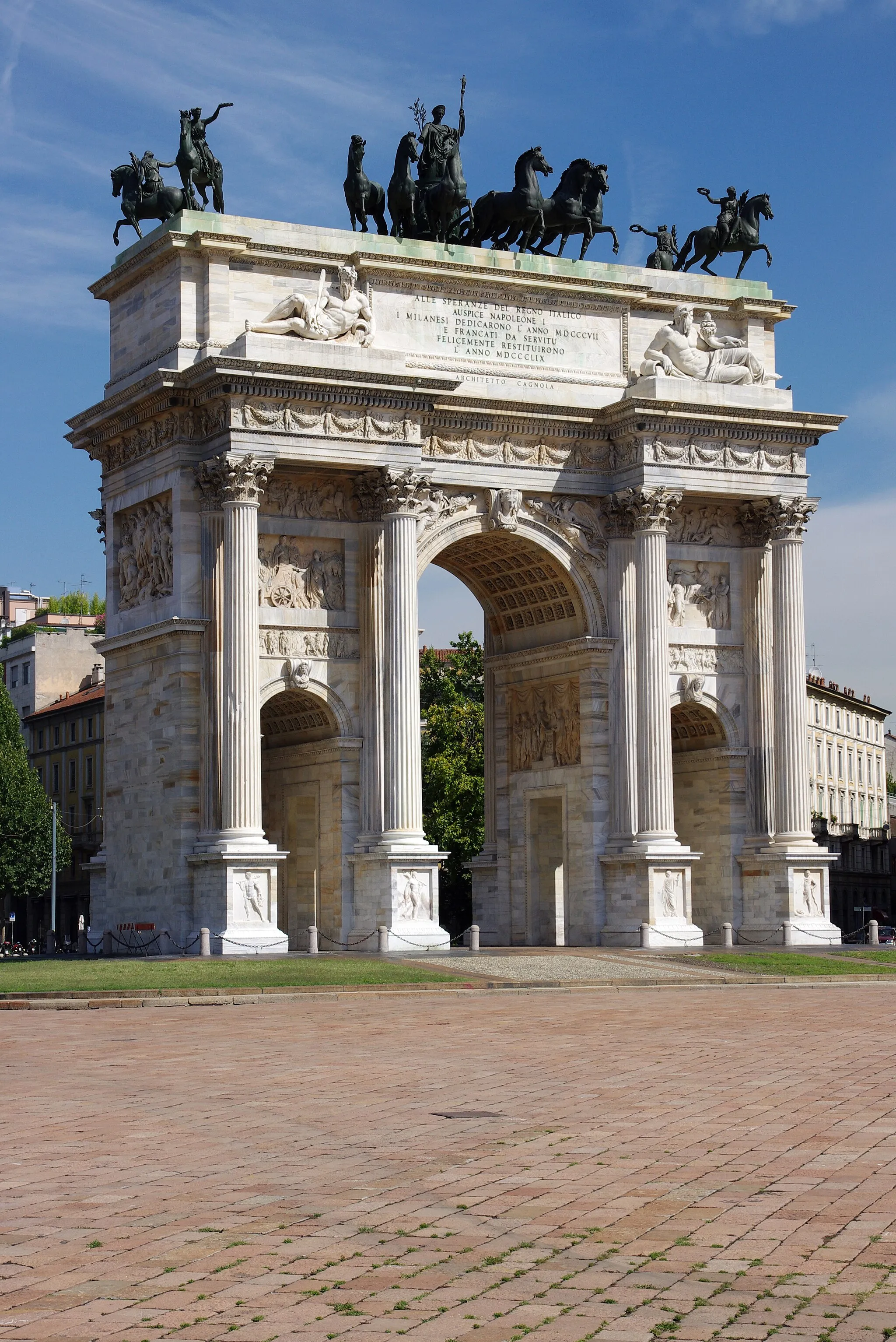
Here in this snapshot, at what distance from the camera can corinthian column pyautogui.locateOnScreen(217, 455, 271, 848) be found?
51.0 m

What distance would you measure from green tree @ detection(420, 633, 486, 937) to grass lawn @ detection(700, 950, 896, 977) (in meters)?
36.0

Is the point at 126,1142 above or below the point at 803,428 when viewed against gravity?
below

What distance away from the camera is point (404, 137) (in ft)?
187

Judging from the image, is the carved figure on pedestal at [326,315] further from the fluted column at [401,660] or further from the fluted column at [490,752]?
the fluted column at [490,752]

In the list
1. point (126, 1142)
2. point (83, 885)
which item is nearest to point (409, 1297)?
point (126, 1142)

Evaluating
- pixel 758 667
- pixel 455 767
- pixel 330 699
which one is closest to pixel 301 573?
pixel 330 699

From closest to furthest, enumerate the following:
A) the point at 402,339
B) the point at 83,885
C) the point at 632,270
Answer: the point at 402,339 → the point at 632,270 → the point at 83,885

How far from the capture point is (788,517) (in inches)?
2333

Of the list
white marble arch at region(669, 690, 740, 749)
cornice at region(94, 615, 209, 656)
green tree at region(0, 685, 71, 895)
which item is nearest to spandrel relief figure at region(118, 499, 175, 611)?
cornice at region(94, 615, 209, 656)

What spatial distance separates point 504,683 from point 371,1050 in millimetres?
37152

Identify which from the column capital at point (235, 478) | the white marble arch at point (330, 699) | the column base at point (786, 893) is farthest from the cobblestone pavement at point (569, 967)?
the column capital at point (235, 478)

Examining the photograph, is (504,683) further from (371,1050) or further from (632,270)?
(371,1050)

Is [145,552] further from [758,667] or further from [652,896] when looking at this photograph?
[758,667]

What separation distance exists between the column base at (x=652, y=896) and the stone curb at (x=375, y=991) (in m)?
11.2
